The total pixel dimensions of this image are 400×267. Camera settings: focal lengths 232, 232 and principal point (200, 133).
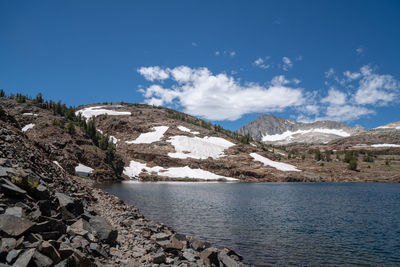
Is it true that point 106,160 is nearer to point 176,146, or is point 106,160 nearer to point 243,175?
point 176,146

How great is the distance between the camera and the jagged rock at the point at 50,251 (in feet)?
21.7

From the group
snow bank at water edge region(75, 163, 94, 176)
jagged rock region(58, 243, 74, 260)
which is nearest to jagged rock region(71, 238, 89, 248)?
jagged rock region(58, 243, 74, 260)

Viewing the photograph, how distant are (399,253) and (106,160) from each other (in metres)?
84.5

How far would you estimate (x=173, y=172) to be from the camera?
3706 inches

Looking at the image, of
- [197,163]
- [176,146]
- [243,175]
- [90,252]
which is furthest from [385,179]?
[90,252]

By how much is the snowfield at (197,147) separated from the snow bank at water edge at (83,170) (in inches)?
1464

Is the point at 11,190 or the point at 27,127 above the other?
the point at 27,127

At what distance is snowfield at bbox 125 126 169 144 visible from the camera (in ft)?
388

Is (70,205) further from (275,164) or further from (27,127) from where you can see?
(275,164)

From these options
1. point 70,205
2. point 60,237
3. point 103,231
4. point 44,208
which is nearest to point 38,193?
point 44,208

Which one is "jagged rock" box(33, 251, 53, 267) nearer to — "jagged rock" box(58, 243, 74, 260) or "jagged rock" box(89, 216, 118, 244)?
"jagged rock" box(58, 243, 74, 260)

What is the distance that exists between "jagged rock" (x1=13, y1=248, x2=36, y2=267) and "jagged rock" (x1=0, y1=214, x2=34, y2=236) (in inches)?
42.1

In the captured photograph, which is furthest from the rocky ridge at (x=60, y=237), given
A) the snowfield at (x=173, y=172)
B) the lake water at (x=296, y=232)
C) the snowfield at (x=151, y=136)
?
the snowfield at (x=151, y=136)

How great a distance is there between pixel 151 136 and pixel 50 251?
11971 centimetres
